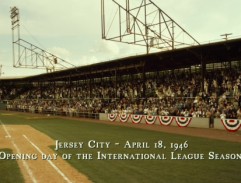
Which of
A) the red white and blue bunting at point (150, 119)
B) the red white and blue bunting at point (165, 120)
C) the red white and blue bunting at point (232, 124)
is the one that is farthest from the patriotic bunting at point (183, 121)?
the red white and blue bunting at point (232, 124)

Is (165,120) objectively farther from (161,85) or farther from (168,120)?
(161,85)

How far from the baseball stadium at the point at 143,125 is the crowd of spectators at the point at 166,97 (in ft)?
0.30

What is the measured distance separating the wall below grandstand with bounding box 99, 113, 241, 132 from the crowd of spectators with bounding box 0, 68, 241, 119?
19.0 inches

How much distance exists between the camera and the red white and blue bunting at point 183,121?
27.0 metres

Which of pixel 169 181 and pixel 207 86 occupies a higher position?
pixel 207 86

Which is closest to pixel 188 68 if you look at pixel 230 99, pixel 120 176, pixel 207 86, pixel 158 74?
pixel 158 74

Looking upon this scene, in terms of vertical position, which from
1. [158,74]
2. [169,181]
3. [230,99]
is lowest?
[169,181]

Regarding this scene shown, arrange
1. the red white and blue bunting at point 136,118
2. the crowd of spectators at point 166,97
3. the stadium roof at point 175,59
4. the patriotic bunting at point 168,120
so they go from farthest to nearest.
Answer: the red white and blue bunting at point 136,118 → the stadium roof at point 175,59 → the crowd of spectators at point 166,97 → the patriotic bunting at point 168,120

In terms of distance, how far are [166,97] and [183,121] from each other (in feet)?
16.5

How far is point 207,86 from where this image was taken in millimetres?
29578

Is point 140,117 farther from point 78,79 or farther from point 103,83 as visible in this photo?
point 78,79

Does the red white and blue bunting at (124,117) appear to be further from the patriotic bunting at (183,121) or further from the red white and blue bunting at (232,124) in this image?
the red white and blue bunting at (232,124)

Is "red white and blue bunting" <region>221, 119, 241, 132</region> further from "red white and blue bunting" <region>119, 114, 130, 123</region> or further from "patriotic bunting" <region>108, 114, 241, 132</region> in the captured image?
"red white and blue bunting" <region>119, 114, 130, 123</region>

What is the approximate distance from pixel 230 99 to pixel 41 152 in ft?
53.4
